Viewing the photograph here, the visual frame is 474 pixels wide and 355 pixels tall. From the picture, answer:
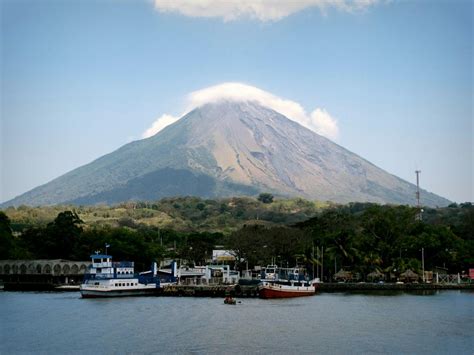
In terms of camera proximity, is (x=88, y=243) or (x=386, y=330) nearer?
(x=386, y=330)

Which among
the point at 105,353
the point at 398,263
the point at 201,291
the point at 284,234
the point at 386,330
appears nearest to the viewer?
the point at 105,353

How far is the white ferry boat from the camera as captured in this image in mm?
72812

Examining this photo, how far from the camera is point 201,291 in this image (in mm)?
77062

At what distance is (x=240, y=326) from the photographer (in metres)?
47.9

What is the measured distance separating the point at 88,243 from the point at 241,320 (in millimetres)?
50330

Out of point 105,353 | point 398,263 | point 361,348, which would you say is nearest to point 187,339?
point 105,353

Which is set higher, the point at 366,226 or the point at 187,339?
the point at 366,226

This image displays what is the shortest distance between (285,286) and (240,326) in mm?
25736

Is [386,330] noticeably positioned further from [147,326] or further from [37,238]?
[37,238]

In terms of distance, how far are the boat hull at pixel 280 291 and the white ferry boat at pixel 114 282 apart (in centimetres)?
1155

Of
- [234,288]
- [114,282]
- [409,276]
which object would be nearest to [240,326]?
[234,288]

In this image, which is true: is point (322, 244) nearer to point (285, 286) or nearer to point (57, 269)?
point (285, 286)

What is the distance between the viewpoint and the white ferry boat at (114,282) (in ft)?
239

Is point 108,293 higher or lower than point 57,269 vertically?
lower
